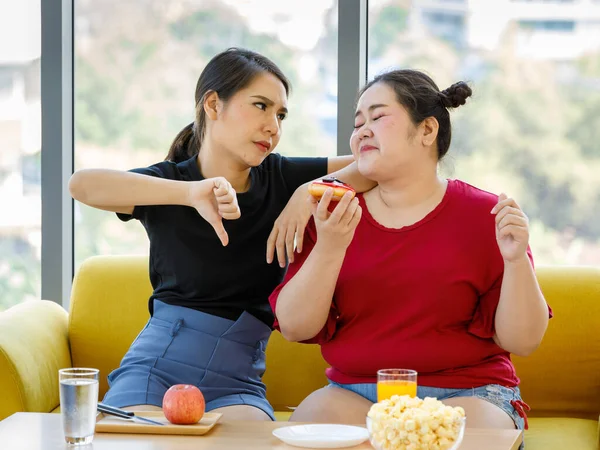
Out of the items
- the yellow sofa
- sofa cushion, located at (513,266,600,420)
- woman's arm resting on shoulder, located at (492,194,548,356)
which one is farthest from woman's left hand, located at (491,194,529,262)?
sofa cushion, located at (513,266,600,420)

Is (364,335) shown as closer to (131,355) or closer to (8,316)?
(131,355)

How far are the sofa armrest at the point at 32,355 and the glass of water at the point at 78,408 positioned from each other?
876mm

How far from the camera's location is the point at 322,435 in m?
1.60

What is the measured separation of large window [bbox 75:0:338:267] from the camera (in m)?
3.19

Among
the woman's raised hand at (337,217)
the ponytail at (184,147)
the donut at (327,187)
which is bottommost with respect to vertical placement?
the woman's raised hand at (337,217)

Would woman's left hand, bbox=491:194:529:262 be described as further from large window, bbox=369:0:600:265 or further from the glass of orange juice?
large window, bbox=369:0:600:265

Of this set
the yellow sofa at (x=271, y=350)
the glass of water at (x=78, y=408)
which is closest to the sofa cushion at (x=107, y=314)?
the yellow sofa at (x=271, y=350)

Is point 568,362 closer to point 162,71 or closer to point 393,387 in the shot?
point 393,387

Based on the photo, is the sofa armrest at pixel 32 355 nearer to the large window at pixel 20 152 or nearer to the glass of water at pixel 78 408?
the large window at pixel 20 152

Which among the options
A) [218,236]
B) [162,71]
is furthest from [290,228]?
[162,71]

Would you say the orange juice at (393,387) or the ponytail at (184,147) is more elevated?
the ponytail at (184,147)

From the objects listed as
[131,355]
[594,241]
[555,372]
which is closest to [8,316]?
[131,355]

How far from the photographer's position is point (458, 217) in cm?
216

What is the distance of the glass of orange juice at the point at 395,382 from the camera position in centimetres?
159
